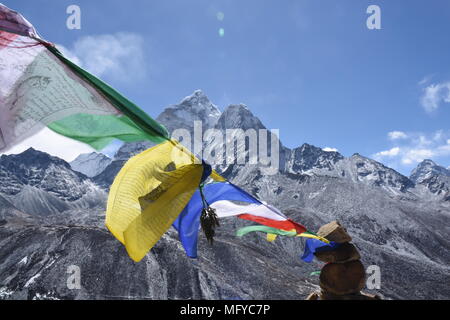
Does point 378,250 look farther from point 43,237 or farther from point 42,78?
point 42,78

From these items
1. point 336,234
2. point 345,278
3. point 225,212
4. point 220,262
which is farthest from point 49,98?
point 220,262

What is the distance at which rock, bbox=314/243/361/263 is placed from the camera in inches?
168

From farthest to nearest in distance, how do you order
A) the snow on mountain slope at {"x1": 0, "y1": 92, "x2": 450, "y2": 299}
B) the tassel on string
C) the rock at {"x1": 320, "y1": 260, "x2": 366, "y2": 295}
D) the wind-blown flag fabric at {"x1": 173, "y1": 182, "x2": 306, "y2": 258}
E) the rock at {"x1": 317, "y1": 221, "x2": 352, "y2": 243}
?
the snow on mountain slope at {"x1": 0, "y1": 92, "x2": 450, "y2": 299}, the wind-blown flag fabric at {"x1": 173, "y1": 182, "x2": 306, "y2": 258}, the tassel on string, the rock at {"x1": 317, "y1": 221, "x2": 352, "y2": 243}, the rock at {"x1": 320, "y1": 260, "x2": 366, "y2": 295}

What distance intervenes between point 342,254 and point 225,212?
2860 millimetres

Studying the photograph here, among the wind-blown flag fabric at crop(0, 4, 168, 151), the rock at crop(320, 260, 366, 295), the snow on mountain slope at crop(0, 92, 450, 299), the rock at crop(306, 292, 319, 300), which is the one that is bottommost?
the snow on mountain slope at crop(0, 92, 450, 299)

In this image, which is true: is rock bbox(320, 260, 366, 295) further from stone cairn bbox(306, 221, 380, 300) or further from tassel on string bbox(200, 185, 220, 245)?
tassel on string bbox(200, 185, 220, 245)

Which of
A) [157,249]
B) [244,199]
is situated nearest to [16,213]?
[157,249]

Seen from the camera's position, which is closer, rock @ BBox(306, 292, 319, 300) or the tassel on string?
rock @ BBox(306, 292, 319, 300)

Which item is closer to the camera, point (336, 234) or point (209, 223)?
point (336, 234)

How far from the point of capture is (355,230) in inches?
3263

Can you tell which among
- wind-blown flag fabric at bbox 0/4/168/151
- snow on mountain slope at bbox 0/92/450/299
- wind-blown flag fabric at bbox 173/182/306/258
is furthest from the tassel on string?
snow on mountain slope at bbox 0/92/450/299

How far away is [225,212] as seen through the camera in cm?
666

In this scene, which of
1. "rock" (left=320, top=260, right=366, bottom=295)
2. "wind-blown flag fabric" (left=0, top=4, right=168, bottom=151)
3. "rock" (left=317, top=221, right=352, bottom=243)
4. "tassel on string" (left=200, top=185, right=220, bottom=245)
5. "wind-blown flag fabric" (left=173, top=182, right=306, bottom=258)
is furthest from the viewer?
"wind-blown flag fabric" (left=173, top=182, right=306, bottom=258)

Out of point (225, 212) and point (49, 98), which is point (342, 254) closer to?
point (225, 212)
